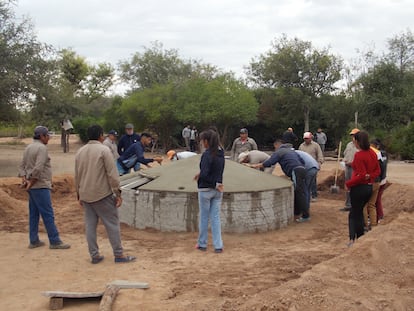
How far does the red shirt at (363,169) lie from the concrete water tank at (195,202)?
5.46ft

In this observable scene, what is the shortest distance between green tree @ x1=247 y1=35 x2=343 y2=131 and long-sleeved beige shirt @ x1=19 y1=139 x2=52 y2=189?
69.3 feet

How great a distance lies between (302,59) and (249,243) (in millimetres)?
21209

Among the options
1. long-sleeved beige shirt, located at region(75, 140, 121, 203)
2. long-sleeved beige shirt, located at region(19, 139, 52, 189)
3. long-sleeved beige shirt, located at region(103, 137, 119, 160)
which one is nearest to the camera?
long-sleeved beige shirt, located at region(75, 140, 121, 203)

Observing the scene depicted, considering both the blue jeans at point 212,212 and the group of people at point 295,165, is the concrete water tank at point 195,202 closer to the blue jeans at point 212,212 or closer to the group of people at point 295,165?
the group of people at point 295,165

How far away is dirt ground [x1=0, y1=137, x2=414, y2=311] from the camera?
13.4 feet

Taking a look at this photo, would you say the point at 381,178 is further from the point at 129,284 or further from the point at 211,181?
the point at 129,284

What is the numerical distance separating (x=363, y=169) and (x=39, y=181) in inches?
158

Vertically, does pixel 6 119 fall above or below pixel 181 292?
above

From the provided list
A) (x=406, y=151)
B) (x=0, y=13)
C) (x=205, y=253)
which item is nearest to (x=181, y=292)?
(x=205, y=253)

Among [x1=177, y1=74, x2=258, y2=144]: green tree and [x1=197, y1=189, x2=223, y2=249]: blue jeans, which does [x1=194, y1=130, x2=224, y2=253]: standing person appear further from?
[x1=177, y1=74, x2=258, y2=144]: green tree

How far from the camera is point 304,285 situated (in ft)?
13.7

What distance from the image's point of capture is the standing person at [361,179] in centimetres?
616

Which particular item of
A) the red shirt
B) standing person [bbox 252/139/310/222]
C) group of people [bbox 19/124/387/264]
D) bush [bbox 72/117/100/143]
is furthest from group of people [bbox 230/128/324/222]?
bush [bbox 72/117/100/143]

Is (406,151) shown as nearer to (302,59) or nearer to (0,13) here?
(302,59)
